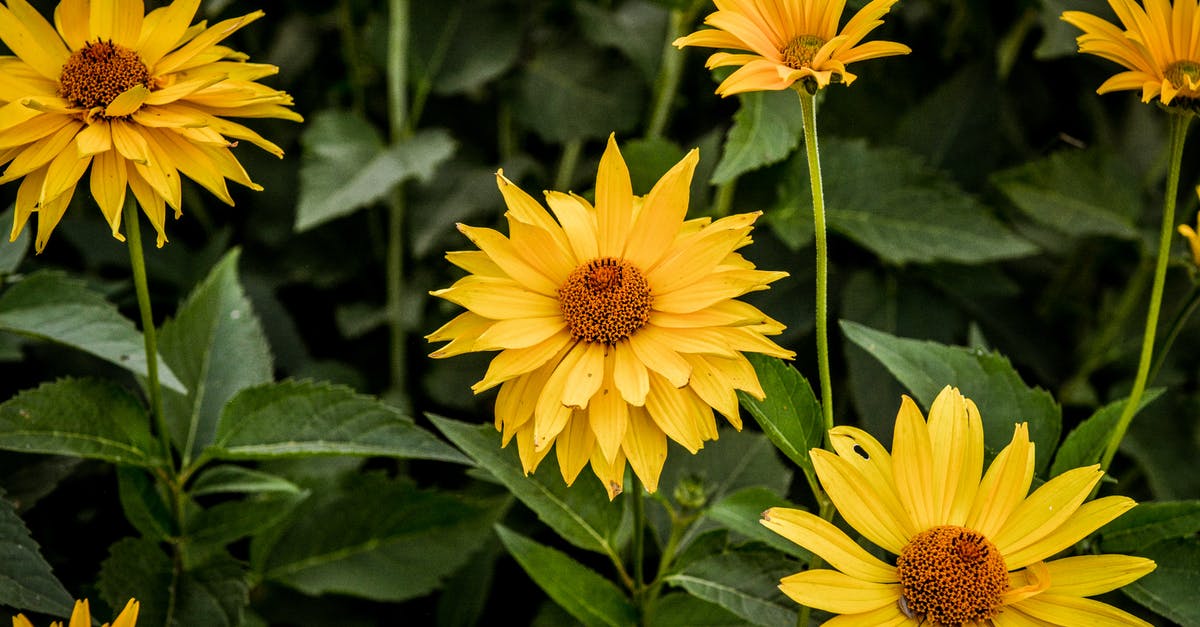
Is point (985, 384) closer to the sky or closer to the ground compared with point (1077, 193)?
closer to the ground

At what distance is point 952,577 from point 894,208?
0.57m

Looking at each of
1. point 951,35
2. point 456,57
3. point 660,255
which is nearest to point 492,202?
point 456,57

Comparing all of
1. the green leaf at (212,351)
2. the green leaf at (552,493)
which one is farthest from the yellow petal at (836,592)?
the green leaf at (212,351)

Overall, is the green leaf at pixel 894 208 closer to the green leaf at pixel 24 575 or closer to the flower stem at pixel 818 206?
the flower stem at pixel 818 206

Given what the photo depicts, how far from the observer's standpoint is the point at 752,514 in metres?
0.74

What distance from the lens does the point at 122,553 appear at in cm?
81

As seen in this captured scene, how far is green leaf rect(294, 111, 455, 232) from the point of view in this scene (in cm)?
109

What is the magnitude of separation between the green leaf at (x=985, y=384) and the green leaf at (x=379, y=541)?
0.44 metres

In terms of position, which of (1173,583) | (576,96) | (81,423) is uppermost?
(576,96)

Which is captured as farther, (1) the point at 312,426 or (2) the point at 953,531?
(1) the point at 312,426

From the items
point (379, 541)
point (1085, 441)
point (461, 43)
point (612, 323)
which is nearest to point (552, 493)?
point (612, 323)

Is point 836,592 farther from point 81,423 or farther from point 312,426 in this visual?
point 81,423

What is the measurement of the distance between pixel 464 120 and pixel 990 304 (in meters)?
0.71

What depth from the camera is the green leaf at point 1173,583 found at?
706mm
